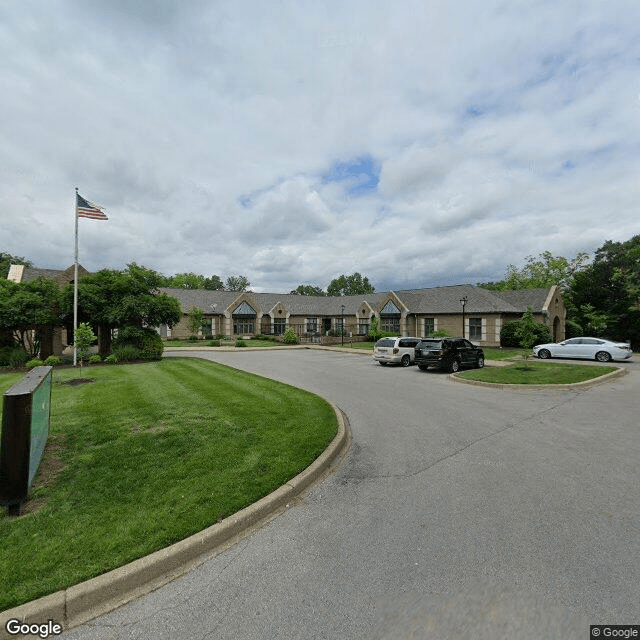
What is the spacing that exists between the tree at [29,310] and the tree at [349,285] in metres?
91.7

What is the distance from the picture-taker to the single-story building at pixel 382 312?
3269 centimetres

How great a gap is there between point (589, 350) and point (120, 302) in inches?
1180

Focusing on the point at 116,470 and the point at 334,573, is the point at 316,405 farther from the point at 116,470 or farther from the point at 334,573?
the point at 334,573

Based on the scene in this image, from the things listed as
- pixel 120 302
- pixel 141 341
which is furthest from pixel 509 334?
pixel 120 302

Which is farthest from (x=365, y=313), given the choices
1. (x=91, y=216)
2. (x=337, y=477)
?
(x=337, y=477)

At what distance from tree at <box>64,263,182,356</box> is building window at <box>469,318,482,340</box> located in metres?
26.5

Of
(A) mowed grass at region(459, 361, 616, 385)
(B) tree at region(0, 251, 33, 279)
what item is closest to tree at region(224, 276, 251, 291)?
(B) tree at region(0, 251, 33, 279)

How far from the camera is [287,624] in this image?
276 cm

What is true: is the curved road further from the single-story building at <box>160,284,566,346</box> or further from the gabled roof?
the gabled roof

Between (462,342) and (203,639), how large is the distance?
18.6 metres

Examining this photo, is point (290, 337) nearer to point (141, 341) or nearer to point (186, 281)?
point (141, 341)

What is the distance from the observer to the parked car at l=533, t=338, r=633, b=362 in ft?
74.0

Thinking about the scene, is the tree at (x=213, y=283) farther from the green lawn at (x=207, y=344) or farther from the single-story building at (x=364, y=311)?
the green lawn at (x=207, y=344)

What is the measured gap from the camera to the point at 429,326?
37.7m
